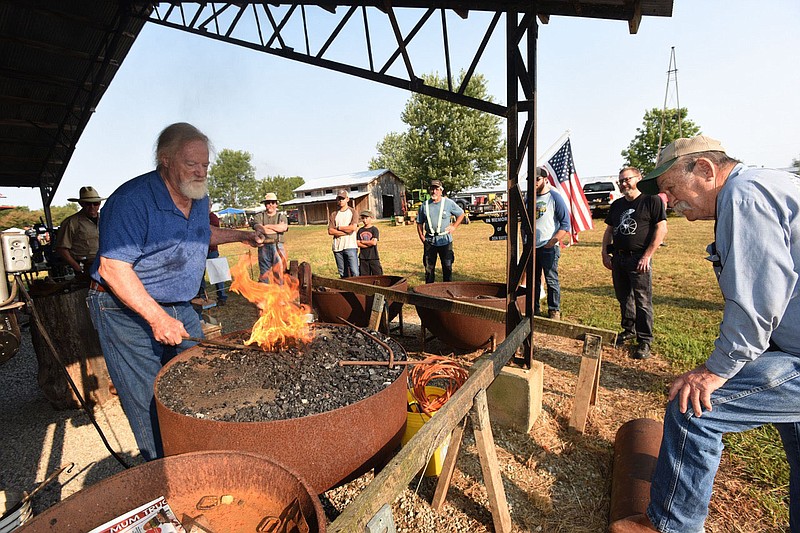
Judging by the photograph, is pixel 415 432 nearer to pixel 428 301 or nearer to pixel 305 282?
pixel 305 282

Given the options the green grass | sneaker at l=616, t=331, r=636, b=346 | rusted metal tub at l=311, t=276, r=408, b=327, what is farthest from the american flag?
rusted metal tub at l=311, t=276, r=408, b=327

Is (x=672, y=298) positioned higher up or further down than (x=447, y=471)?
further down

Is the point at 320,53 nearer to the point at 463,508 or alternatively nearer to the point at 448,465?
the point at 448,465

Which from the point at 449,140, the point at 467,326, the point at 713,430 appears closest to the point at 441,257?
the point at 467,326

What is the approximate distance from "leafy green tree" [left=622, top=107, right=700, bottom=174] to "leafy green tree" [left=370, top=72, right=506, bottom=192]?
16.6 meters

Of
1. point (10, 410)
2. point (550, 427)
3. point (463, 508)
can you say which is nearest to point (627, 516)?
point (463, 508)

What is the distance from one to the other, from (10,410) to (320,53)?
491cm

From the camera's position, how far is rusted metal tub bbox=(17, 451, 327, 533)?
127cm

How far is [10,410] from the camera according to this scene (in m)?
4.12

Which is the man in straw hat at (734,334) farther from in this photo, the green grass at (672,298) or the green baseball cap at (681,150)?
the green grass at (672,298)

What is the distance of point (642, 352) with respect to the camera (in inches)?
179

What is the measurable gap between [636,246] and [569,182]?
13.3 ft

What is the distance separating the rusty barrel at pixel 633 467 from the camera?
7.12 feet

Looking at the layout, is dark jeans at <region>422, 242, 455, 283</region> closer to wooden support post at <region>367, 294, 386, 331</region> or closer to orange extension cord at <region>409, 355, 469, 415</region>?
wooden support post at <region>367, 294, 386, 331</region>
